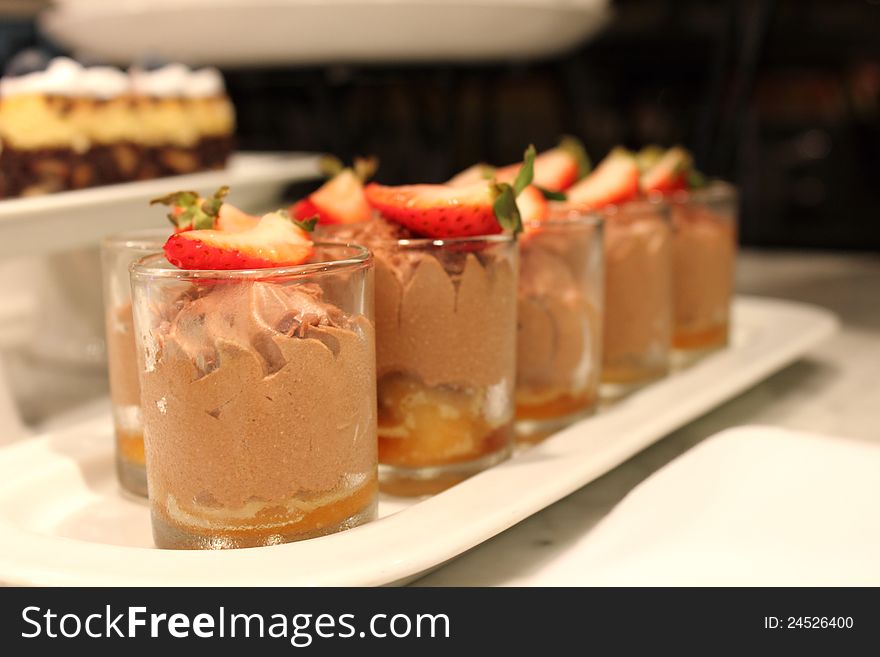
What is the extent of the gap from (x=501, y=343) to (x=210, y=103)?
968mm

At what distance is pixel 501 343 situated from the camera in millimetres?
759

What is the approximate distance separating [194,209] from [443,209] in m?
0.17

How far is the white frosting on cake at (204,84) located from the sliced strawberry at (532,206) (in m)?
0.82

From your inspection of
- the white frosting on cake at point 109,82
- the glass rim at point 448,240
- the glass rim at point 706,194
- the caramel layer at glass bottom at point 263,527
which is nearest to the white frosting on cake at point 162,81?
the white frosting on cake at point 109,82

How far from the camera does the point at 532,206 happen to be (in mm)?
857

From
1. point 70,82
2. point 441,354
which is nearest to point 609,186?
point 441,354

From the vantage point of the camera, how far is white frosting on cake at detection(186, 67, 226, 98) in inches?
60.7

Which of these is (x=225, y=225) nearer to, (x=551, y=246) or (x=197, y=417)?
(x=197, y=417)

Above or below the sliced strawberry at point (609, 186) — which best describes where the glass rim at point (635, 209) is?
below

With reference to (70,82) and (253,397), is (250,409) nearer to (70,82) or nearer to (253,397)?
(253,397)

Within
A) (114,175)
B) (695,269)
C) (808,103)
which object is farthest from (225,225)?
(808,103)

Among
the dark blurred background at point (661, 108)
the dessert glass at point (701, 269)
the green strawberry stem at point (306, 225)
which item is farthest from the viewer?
the dark blurred background at point (661, 108)

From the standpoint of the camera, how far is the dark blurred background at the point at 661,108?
6.48 ft

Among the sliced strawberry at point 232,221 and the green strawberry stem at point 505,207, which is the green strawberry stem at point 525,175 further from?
the sliced strawberry at point 232,221
